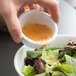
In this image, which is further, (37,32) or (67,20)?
(67,20)

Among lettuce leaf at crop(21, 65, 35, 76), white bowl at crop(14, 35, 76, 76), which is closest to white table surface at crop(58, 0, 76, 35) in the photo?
white bowl at crop(14, 35, 76, 76)

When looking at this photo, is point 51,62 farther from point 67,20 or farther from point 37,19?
point 67,20

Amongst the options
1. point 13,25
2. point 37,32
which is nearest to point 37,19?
point 37,32

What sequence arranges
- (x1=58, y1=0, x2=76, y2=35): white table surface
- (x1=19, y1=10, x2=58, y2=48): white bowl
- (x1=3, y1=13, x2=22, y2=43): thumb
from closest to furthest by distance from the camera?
1. (x1=3, y1=13, x2=22, y2=43): thumb
2. (x1=19, y1=10, x2=58, y2=48): white bowl
3. (x1=58, y1=0, x2=76, y2=35): white table surface

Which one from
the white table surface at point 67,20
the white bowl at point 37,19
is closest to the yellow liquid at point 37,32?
the white bowl at point 37,19

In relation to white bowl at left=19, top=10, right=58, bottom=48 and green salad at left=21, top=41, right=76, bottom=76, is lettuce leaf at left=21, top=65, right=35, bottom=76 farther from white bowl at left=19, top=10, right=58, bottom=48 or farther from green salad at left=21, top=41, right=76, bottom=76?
white bowl at left=19, top=10, right=58, bottom=48

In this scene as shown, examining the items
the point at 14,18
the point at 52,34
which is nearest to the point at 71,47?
the point at 52,34

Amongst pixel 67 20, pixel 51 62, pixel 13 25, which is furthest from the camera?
pixel 67 20
